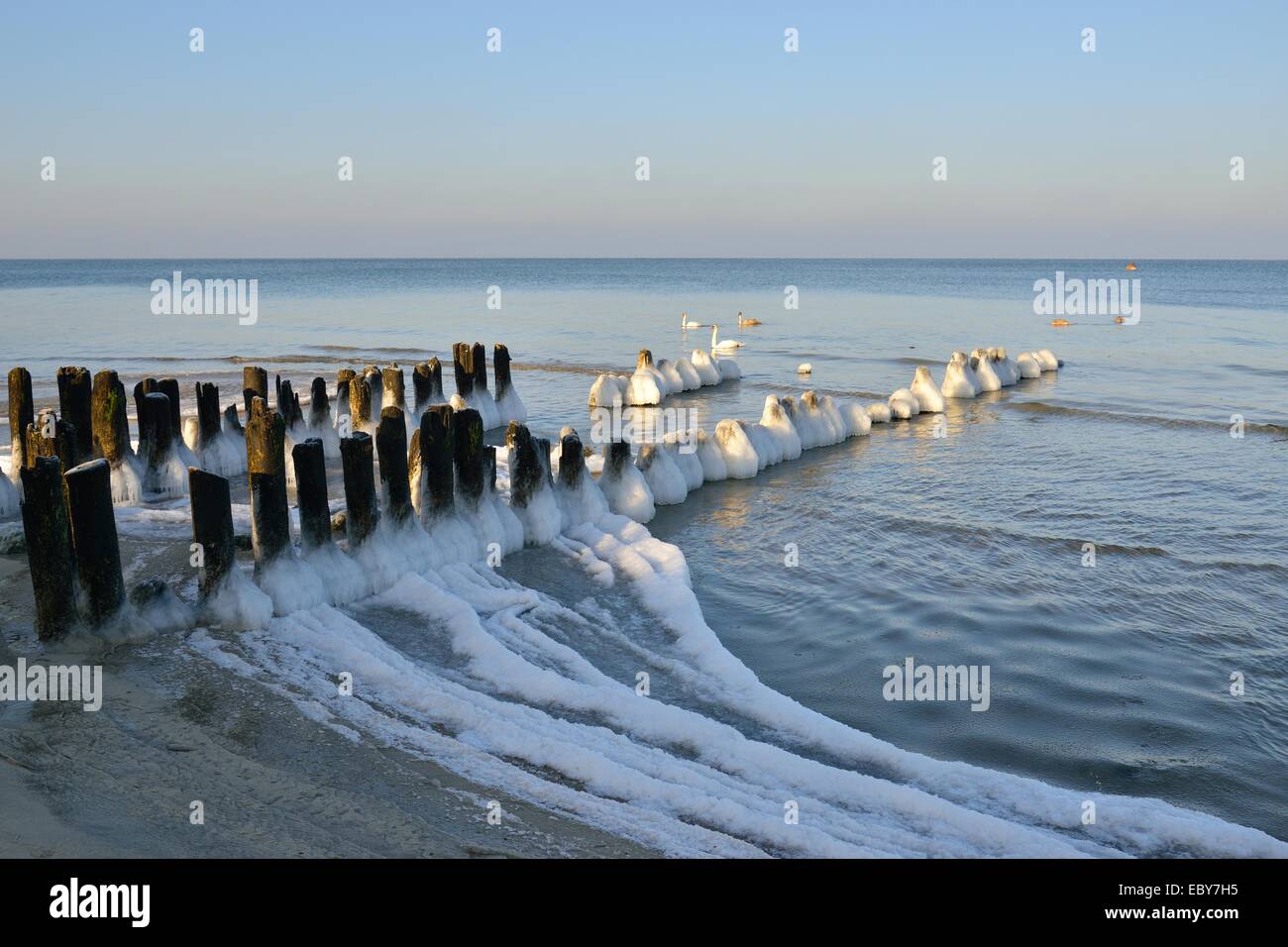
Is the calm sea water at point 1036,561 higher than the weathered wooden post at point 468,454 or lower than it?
lower

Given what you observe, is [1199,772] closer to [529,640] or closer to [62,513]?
[529,640]

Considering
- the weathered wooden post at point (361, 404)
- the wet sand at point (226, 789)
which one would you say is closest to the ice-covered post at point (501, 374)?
the weathered wooden post at point (361, 404)

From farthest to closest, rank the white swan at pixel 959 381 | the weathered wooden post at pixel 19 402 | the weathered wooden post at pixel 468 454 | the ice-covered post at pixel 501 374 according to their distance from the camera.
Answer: the white swan at pixel 959 381
the ice-covered post at pixel 501 374
the weathered wooden post at pixel 19 402
the weathered wooden post at pixel 468 454

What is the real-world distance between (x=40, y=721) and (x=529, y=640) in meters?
3.14

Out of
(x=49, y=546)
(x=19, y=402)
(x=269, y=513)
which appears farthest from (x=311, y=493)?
(x=19, y=402)

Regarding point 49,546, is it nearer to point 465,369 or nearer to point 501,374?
point 465,369

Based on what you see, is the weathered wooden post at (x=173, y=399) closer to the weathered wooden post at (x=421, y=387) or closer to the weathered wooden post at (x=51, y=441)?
the weathered wooden post at (x=51, y=441)

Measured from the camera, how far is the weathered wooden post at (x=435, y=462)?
9.02 meters

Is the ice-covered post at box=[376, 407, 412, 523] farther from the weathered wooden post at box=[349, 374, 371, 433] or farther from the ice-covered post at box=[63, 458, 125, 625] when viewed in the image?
the weathered wooden post at box=[349, 374, 371, 433]

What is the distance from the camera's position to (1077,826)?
552 cm

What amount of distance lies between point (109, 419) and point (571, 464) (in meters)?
4.83

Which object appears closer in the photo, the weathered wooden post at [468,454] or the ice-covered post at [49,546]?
the ice-covered post at [49,546]

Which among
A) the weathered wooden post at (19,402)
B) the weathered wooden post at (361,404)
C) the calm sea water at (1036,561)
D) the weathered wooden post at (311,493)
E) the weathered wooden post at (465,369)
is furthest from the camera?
the weathered wooden post at (465,369)

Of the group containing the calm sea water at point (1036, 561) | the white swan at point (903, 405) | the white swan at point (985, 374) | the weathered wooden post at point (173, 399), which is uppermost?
the weathered wooden post at point (173, 399)
